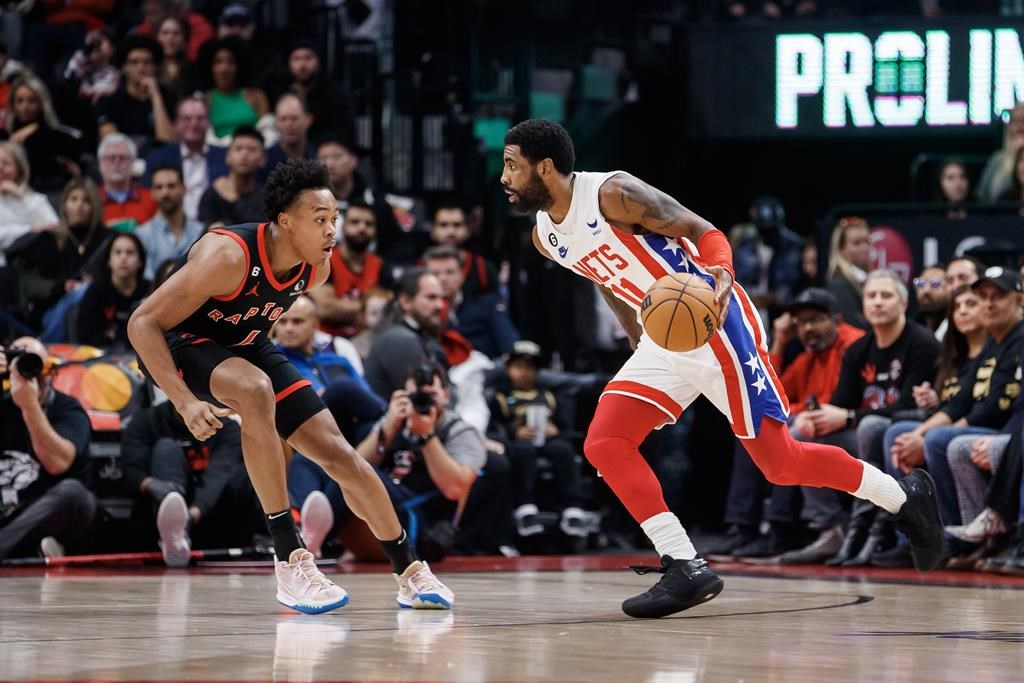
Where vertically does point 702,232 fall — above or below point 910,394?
above

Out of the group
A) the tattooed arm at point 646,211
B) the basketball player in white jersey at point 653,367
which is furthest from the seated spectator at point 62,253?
the tattooed arm at point 646,211

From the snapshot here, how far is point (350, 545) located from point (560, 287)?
3.15 m

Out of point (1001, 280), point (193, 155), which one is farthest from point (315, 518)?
point (193, 155)

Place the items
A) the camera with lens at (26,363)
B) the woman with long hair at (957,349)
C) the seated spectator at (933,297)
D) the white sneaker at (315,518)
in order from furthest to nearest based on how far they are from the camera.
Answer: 1. the seated spectator at (933,297)
2. the woman with long hair at (957,349)
3. the white sneaker at (315,518)
4. the camera with lens at (26,363)

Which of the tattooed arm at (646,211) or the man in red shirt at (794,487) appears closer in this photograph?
the tattooed arm at (646,211)

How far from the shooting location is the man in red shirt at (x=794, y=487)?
28.6 feet

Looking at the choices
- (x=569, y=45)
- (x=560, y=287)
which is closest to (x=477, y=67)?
(x=569, y=45)

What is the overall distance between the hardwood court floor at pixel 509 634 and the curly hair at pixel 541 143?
154cm

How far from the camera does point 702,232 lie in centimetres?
510

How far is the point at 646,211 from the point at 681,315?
524 millimetres

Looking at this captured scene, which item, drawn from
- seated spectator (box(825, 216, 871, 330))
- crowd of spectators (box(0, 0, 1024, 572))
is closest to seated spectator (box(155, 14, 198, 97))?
crowd of spectators (box(0, 0, 1024, 572))

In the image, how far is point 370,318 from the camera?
31.3 ft

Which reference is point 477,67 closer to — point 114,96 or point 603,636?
point 114,96

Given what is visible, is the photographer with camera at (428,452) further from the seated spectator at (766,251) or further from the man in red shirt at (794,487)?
the seated spectator at (766,251)
